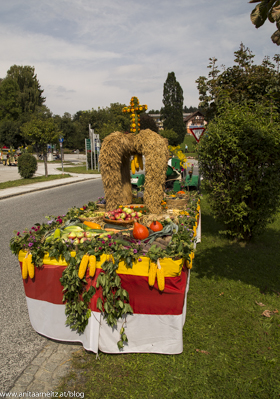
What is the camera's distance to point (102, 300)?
306 cm

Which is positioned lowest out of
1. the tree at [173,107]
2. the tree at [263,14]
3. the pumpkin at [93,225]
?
the pumpkin at [93,225]

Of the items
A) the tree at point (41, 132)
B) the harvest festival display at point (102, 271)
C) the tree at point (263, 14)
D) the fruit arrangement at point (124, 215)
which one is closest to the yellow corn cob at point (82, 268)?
the harvest festival display at point (102, 271)

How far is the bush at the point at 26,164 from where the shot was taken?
1811cm

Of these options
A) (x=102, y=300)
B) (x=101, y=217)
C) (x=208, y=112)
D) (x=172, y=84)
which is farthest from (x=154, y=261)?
(x=172, y=84)

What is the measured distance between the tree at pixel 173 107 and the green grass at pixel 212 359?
53.4 metres

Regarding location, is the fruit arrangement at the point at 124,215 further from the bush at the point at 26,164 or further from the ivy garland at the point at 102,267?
the bush at the point at 26,164

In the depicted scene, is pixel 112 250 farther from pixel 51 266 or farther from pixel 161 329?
pixel 161 329

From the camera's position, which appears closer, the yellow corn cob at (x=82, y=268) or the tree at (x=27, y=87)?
the yellow corn cob at (x=82, y=268)

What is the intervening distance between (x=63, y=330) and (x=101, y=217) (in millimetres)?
2125

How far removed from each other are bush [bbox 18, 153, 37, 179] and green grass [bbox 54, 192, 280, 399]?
16.1 meters

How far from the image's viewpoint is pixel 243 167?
5.56 m

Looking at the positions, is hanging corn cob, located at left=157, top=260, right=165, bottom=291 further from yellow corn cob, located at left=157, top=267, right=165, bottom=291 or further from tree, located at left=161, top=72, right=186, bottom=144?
tree, located at left=161, top=72, right=186, bottom=144

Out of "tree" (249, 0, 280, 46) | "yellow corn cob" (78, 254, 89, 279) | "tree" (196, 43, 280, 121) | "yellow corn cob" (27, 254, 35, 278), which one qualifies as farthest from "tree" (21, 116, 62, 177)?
"tree" (249, 0, 280, 46)

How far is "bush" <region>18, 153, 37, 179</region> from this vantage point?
59.4 feet
